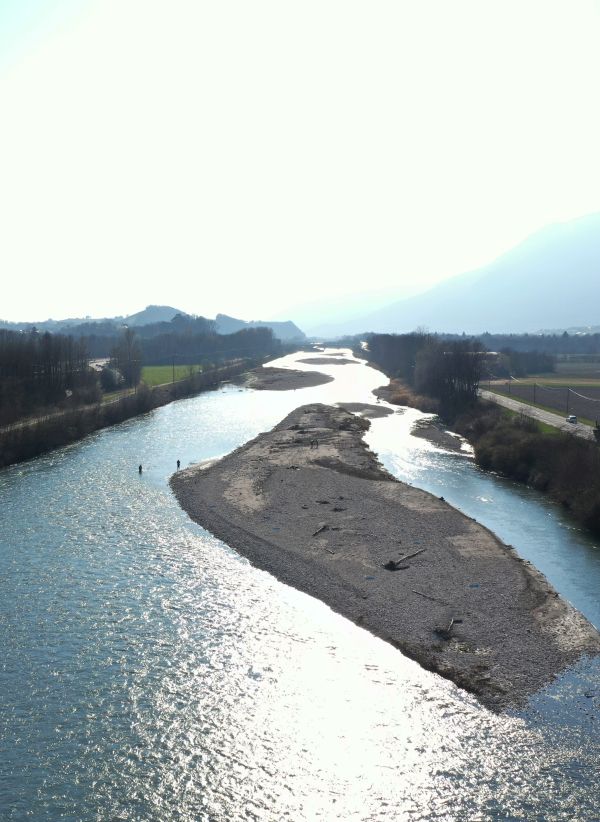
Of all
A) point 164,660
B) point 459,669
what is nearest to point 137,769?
point 164,660

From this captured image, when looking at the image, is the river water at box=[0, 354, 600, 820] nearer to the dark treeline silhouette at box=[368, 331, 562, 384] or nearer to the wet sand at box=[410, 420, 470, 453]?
the wet sand at box=[410, 420, 470, 453]

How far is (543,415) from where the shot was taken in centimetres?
6228

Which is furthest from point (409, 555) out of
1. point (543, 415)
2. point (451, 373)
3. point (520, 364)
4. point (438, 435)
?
point (520, 364)

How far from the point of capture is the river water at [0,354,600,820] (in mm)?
15055

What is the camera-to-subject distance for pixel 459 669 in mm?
20078

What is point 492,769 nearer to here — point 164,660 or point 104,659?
point 164,660

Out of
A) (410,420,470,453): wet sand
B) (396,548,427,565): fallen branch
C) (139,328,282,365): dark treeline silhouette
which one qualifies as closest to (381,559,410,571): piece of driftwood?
(396,548,427,565): fallen branch

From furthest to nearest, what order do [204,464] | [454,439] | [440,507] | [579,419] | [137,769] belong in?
[454,439]
[579,419]
[204,464]
[440,507]
[137,769]

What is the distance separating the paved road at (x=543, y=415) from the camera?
166ft

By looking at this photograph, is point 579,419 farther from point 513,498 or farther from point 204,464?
point 204,464

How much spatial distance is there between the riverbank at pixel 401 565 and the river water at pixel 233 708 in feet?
2.68

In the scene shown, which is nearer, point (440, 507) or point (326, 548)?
point (326, 548)

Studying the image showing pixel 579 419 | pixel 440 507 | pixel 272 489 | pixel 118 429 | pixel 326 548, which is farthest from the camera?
pixel 118 429

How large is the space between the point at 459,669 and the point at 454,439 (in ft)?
141
